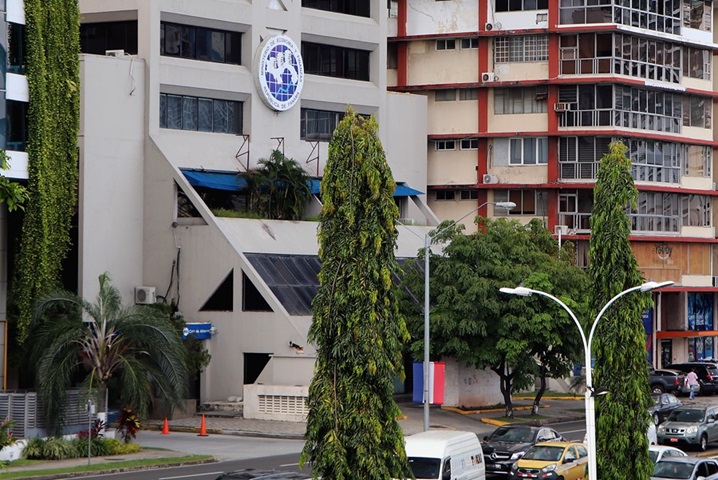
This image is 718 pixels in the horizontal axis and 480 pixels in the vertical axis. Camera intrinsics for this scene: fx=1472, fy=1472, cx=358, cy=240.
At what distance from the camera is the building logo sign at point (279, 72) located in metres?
69.0

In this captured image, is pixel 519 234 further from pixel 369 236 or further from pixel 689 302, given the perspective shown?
pixel 369 236

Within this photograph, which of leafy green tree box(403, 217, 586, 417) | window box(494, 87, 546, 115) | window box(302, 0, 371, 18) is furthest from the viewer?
window box(494, 87, 546, 115)

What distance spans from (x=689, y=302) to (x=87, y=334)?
46.8 metres

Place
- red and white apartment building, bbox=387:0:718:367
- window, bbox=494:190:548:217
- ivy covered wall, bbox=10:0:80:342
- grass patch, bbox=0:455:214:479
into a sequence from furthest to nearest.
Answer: window, bbox=494:190:548:217
red and white apartment building, bbox=387:0:718:367
ivy covered wall, bbox=10:0:80:342
grass patch, bbox=0:455:214:479

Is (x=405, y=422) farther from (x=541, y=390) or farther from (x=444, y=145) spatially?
(x=444, y=145)

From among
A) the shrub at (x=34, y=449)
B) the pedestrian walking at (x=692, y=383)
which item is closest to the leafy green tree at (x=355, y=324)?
the shrub at (x=34, y=449)

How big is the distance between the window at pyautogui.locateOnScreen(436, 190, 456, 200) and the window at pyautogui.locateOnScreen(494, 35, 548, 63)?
768cm

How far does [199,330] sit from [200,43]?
45.5 feet

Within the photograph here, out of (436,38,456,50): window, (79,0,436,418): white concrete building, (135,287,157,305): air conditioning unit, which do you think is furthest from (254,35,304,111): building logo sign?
(436,38,456,50): window

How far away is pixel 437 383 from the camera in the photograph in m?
48.4

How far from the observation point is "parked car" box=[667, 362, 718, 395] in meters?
75.3

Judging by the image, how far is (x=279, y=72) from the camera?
70.1 metres

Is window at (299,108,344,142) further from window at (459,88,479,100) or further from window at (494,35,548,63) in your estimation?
window at (494,35,548,63)

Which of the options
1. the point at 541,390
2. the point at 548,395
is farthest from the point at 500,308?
the point at 548,395
